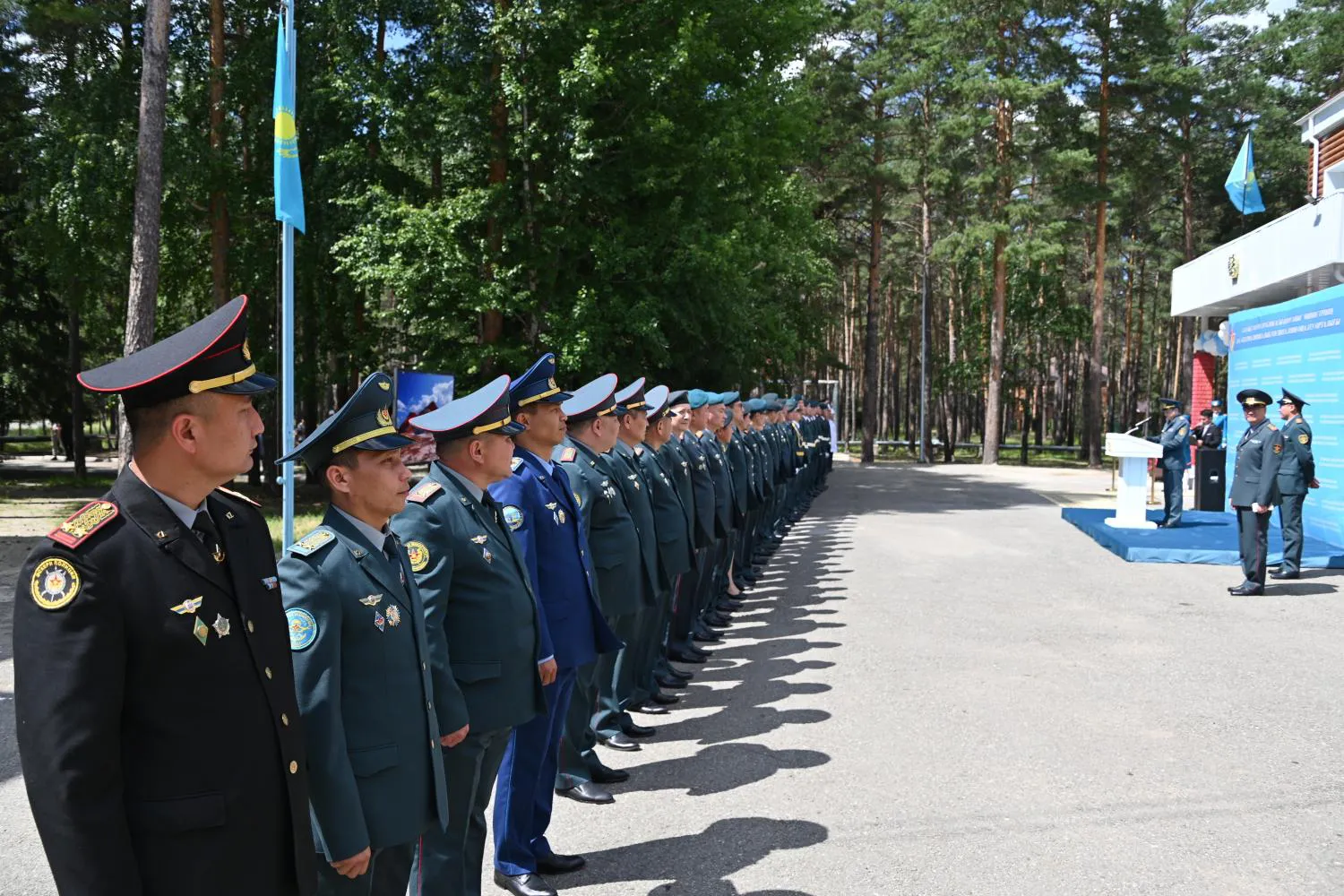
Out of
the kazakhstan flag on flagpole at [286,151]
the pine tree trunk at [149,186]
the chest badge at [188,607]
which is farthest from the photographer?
the pine tree trunk at [149,186]

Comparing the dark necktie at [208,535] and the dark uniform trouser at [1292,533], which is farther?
the dark uniform trouser at [1292,533]

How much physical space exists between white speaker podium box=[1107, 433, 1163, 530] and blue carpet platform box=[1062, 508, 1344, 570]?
14.7 inches

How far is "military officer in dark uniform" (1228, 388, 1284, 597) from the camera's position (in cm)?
1107

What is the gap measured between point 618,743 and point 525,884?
78.9 inches

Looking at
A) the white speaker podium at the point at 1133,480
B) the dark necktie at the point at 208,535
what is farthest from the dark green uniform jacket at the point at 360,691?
the white speaker podium at the point at 1133,480

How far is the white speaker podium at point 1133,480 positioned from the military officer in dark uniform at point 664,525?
33.9 feet

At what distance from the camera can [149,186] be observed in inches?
571

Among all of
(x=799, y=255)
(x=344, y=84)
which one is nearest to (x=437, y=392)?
(x=344, y=84)

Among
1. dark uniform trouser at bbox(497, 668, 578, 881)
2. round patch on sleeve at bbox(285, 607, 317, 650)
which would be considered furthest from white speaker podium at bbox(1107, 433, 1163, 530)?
round patch on sleeve at bbox(285, 607, 317, 650)

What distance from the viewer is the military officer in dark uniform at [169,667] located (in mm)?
1928

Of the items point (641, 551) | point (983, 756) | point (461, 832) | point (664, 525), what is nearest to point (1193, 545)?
point (983, 756)

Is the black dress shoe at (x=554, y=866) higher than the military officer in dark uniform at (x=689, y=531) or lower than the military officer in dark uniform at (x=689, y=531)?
lower

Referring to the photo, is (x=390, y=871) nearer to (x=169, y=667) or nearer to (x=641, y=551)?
(x=169, y=667)

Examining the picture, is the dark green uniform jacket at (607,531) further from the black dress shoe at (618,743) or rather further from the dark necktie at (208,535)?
the dark necktie at (208,535)
